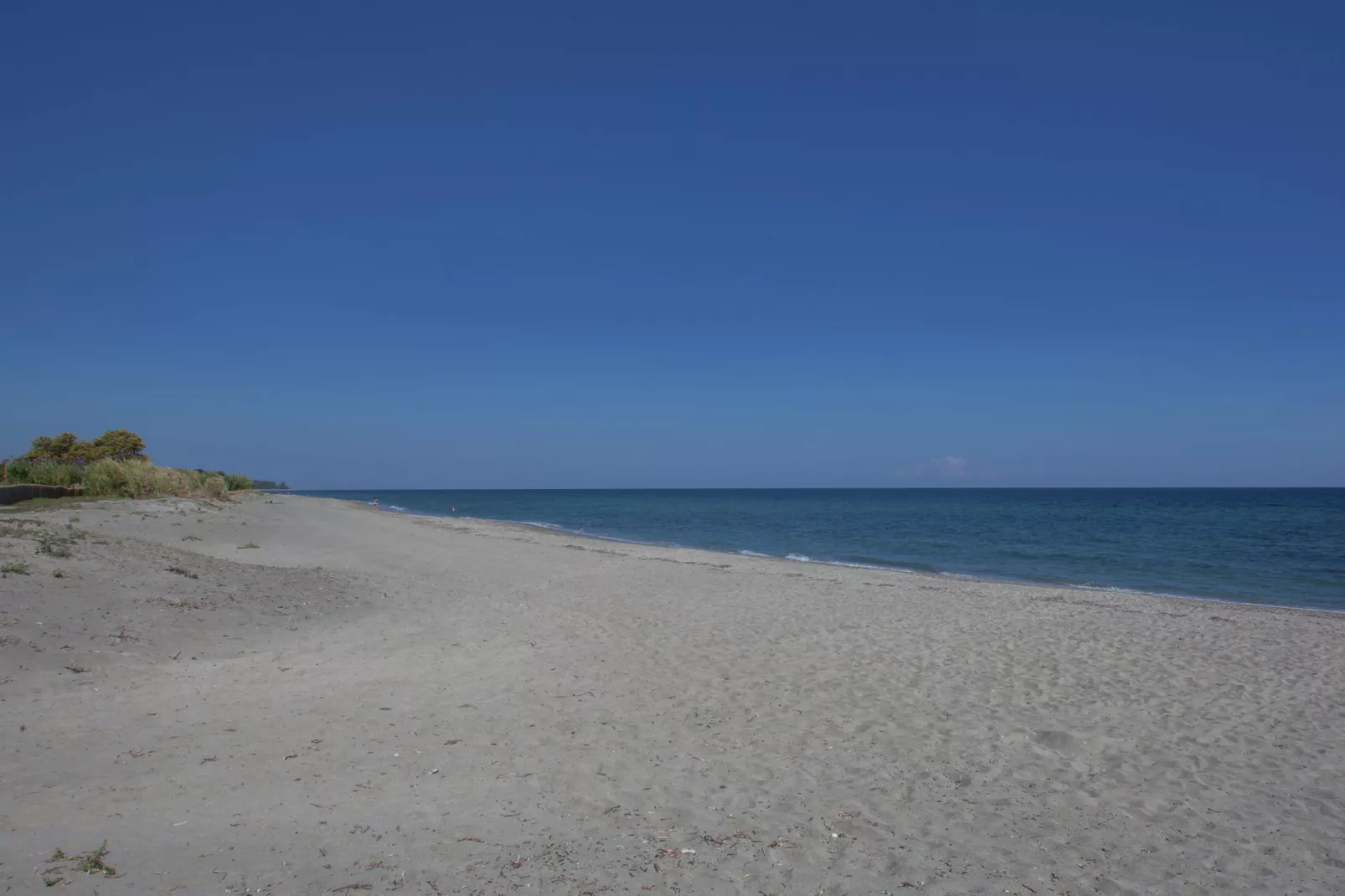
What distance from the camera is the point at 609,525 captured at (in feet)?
161

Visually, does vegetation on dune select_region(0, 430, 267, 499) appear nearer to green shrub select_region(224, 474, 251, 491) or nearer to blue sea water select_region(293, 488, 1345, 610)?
green shrub select_region(224, 474, 251, 491)

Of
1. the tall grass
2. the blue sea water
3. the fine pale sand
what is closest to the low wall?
the tall grass

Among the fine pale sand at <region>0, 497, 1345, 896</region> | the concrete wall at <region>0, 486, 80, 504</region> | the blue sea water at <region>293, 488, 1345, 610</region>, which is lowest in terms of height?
the blue sea water at <region>293, 488, 1345, 610</region>

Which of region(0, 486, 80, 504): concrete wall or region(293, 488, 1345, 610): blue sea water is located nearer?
region(0, 486, 80, 504): concrete wall

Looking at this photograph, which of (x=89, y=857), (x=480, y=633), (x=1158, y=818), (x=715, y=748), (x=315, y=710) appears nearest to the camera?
(x=89, y=857)

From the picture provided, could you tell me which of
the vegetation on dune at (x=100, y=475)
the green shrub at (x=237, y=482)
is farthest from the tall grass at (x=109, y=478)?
the green shrub at (x=237, y=482)

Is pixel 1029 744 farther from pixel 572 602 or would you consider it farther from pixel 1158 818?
pixel 572 602

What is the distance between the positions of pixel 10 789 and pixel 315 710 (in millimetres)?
2383

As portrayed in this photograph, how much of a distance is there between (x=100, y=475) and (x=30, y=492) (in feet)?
9.38

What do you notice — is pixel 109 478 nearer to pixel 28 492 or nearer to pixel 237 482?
pixel 28 492

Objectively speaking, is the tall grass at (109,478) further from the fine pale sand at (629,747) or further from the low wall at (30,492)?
the fine pale sand at (629,747)

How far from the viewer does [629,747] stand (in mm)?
6555

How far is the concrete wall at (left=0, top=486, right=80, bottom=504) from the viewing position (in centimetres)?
2098

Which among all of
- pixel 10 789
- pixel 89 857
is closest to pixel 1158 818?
pixel 89 857
